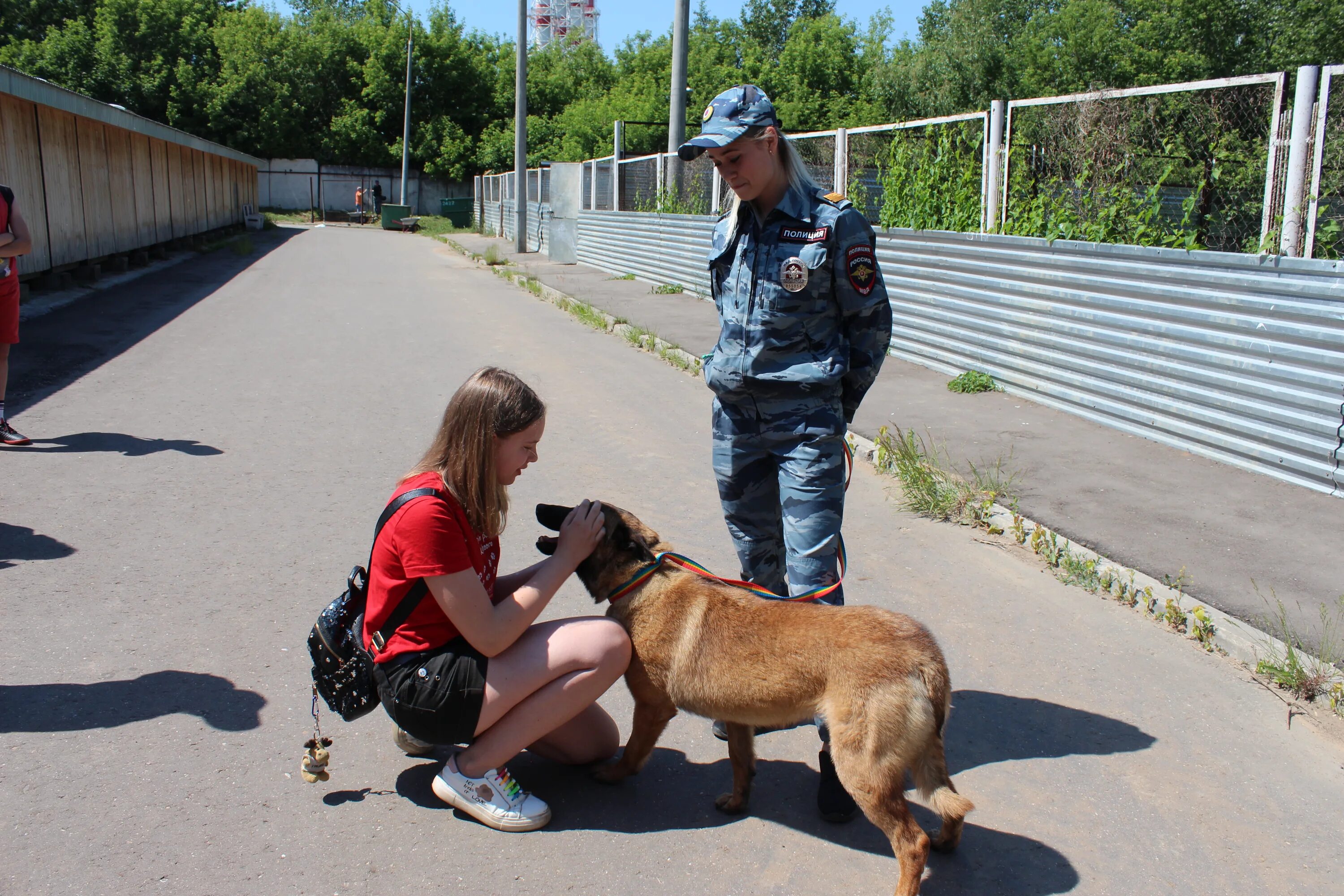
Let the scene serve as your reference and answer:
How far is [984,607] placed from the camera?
461cm

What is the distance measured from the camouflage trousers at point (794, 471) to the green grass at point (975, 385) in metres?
5.86

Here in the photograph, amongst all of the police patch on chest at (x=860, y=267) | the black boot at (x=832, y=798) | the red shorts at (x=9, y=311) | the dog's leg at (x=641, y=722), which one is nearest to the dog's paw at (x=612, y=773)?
the dog's leg at (x=641, y=722)

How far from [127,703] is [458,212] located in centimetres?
4393

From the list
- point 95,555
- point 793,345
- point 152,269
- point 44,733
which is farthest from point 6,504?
point 152,269

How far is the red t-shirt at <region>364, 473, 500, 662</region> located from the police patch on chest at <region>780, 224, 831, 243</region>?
1293 millimetres

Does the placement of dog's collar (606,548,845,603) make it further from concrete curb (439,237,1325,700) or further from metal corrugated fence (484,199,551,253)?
metal corrugated fence (484,199,551,253)

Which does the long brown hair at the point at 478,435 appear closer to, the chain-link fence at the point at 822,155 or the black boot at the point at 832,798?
the black boot at the point at 832,798

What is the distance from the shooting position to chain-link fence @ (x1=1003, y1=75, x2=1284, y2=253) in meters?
7.03

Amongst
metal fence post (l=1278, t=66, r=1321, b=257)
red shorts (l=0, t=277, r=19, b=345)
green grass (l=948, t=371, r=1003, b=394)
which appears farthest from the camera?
green grass (l=948, t=371, r=1003, b=394)

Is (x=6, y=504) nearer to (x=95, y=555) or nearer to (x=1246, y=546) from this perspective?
(x=95, y=555)

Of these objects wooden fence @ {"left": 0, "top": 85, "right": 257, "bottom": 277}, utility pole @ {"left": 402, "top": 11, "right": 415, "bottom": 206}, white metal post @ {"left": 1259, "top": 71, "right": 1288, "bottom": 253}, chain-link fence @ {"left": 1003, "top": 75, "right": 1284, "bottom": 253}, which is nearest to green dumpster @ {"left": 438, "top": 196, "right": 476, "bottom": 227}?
utility pole @ {"left": 402, "top": 11, "right": 415, "bottom": 206}

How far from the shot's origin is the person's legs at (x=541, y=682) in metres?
2.93

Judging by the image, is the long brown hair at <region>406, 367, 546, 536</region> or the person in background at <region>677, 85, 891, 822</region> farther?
the person in background at <region>677, 85, 891, 822</region>

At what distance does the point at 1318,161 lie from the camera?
650 cm
